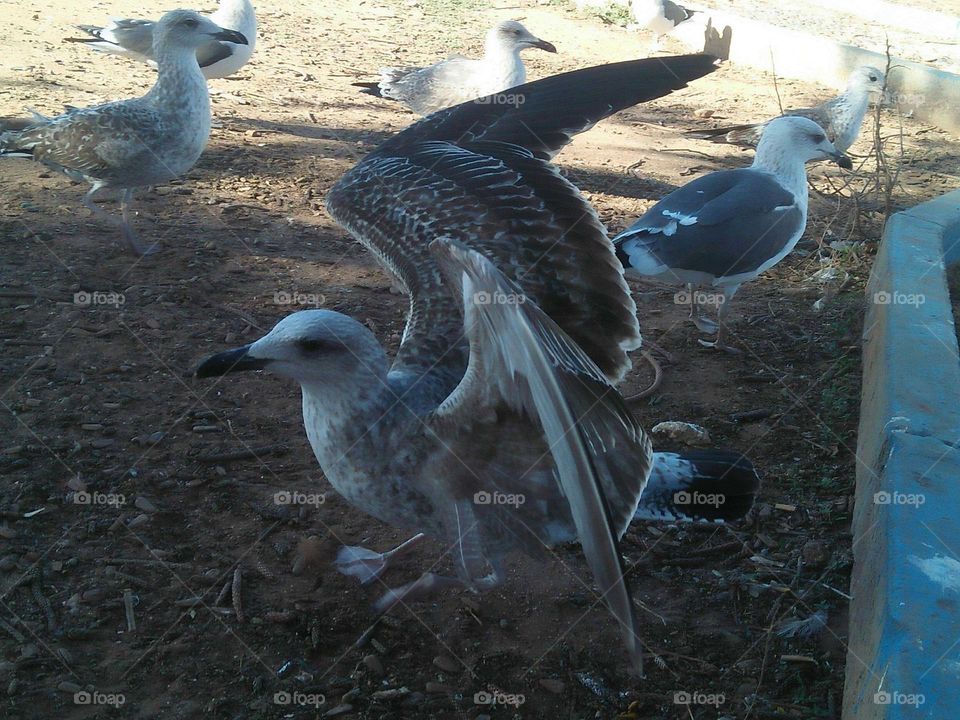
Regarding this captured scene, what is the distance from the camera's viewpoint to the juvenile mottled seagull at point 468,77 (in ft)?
26.5

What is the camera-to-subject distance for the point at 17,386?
438 cm

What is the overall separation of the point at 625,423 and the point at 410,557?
1.42 metres

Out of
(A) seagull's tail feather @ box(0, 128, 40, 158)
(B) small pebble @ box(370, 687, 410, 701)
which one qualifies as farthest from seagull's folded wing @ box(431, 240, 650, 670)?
(A) seagull's tail feather @ box(0, 128, 40, 158)

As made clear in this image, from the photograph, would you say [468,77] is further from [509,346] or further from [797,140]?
[509,346]

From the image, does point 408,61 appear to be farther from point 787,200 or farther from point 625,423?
point 625,423

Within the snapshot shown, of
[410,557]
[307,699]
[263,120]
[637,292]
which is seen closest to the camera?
[307,699]

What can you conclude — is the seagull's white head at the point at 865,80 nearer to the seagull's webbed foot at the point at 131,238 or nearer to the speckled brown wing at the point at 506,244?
the speckled brown wing at the point at 506,244

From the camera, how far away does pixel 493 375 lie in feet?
8.63

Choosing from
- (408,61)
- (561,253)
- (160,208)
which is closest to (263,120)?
(160,208)

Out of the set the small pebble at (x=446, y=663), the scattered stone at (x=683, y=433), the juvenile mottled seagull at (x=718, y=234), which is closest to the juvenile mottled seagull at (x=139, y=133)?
the juvenile mottled seagull at (x=718, y=234)

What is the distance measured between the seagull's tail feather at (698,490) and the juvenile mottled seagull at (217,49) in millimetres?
5983

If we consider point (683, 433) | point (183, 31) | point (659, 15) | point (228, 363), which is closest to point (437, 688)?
point (228, 363)

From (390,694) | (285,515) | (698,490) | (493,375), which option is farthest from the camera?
(285,515)

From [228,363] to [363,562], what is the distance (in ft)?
3.55
